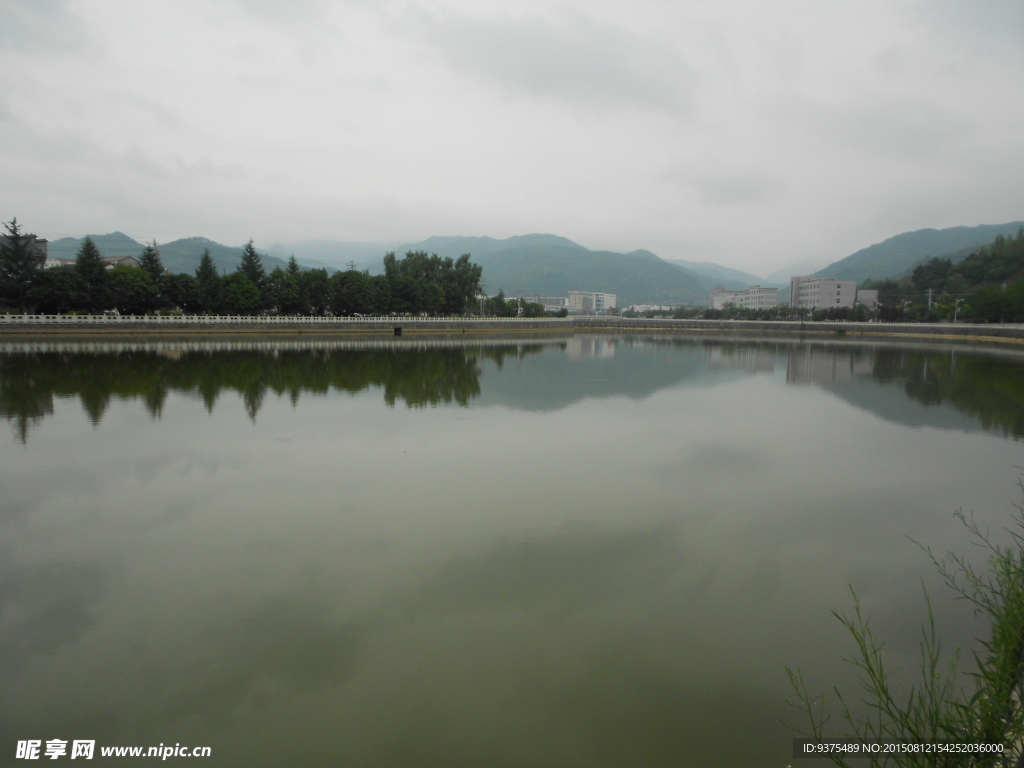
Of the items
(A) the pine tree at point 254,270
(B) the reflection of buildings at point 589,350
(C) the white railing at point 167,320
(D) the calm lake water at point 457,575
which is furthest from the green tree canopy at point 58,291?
(B) the reflection of buildings at point 589,350

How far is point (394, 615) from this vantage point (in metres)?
4.77

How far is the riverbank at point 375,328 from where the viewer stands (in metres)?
32.9

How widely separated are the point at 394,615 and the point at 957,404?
55.7ft

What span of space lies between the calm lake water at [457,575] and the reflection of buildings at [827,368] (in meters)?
9.37

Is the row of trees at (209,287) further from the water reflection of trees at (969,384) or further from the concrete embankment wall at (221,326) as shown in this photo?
the water reflection of trees at (969,384)

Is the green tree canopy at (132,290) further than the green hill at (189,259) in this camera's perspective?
No

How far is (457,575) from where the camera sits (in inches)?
214

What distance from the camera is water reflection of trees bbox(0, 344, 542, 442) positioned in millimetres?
13992

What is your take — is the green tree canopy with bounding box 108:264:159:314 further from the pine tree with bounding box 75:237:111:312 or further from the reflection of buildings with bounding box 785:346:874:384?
the reflection of buildings with bounding box 785:346:874:384

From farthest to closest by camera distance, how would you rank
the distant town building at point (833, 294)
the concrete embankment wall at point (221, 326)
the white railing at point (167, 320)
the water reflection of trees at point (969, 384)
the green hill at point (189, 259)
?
the green hill at point (189, 259) → the distant town building at point (833, 294) → the white railing at point (167, 320) → the concrete embankment wall at point (221, 326) → the water reflection of trees at point (969, 384)

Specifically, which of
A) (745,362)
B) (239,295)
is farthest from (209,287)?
(745,362)

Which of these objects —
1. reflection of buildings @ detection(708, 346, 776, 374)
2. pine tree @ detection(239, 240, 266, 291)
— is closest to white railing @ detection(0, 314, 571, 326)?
pine tree @ detection(239, 240, 266, 291)

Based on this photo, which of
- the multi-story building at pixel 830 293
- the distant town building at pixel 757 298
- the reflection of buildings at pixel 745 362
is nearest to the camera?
the reflection of buildings at pixel 745 362

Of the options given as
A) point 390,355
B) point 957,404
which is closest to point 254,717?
point 957,404
